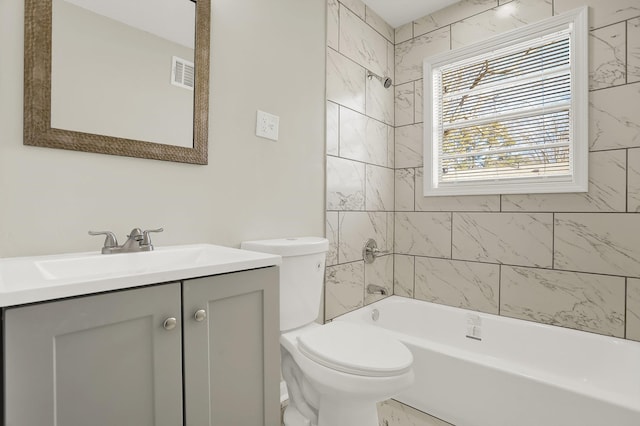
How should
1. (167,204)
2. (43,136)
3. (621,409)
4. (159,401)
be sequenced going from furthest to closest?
(167,204)
(621,409)
(43,136)
(159,401)

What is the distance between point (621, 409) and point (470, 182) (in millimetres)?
1431

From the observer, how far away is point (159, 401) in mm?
843

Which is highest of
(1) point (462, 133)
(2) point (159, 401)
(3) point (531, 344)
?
(1) point (462, 133)

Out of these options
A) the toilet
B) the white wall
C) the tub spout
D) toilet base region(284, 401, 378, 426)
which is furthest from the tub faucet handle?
toilet base region(284, 401, 378, 426)

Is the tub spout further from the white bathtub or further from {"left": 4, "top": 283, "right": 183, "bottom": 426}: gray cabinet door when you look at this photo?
{"left": 4, "top": 283, "right": 183, "bottom": 426}: gray cabinet door

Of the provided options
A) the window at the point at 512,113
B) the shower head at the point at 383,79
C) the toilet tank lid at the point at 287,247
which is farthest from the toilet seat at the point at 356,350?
the shower head at the point at 383,79

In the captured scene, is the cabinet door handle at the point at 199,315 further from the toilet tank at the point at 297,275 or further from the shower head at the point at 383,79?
the shower head at the point at 383,79

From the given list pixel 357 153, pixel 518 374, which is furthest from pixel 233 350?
pixel 357 153

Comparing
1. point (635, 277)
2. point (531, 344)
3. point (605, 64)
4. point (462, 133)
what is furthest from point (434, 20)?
point (531, 344)

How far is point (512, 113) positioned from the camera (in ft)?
7.13

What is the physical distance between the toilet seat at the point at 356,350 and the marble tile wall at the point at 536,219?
1155 millimetres

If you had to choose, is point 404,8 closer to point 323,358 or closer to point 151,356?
point 323,358

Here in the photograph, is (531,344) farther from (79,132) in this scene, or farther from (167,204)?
(79,132)

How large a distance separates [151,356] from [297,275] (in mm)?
800
